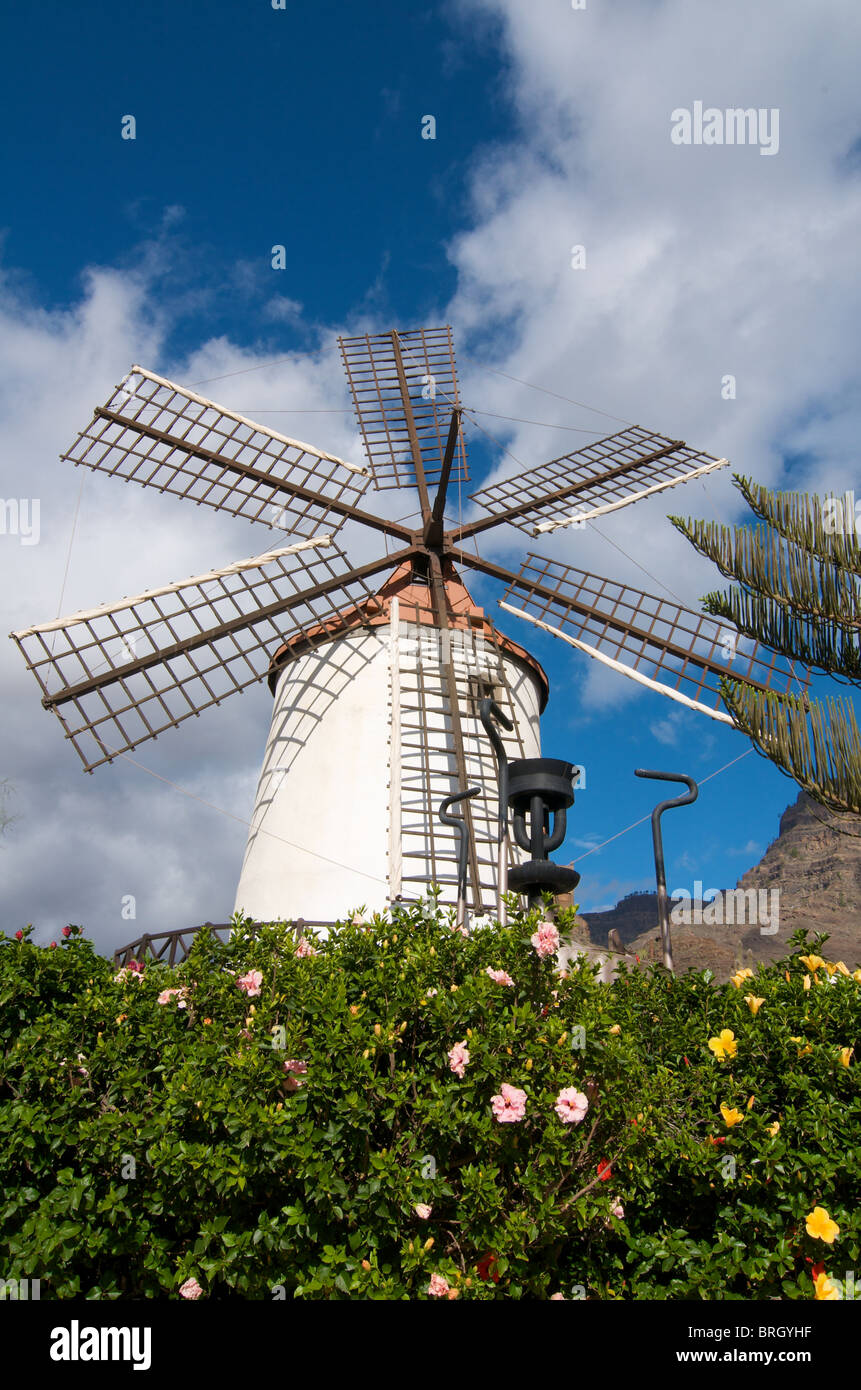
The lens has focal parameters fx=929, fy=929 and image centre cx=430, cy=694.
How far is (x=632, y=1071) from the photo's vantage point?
11.0ft

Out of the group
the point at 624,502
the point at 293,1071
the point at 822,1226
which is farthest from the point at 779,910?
the point at 293,1071

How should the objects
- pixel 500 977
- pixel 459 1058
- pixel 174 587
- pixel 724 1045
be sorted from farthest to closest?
1. pixel 174 587
2. pixel 500 977
3. pixel 724 1045
4. pixel 459 1058

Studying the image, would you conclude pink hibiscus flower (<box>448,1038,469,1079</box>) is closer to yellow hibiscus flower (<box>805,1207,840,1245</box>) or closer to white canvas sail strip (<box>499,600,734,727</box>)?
yellow hibiscus flower (<box>805,1207,840,1245</box>)

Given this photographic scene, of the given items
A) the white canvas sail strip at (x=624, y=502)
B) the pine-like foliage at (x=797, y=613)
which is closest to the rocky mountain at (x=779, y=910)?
the white canvas sail strip at (x=624, y=502)

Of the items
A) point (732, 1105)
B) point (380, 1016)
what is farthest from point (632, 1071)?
point (380, 1016)

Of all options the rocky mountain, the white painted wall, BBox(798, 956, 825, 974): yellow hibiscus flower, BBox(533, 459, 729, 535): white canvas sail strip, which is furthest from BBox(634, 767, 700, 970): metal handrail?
the rocky mountain

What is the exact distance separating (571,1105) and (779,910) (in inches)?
1979

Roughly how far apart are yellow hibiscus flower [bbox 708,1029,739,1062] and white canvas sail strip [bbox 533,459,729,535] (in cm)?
922

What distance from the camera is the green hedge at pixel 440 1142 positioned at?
3025 millimetres

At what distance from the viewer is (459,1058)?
3.18 meters

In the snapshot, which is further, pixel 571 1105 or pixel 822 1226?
pixel 571 1105

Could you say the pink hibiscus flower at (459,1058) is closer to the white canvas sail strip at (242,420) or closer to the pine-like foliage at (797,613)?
the pine-like foliage at (797,613)

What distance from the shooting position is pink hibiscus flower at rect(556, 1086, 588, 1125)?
3090mm

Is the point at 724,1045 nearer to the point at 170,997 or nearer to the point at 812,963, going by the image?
the point at 812,963
